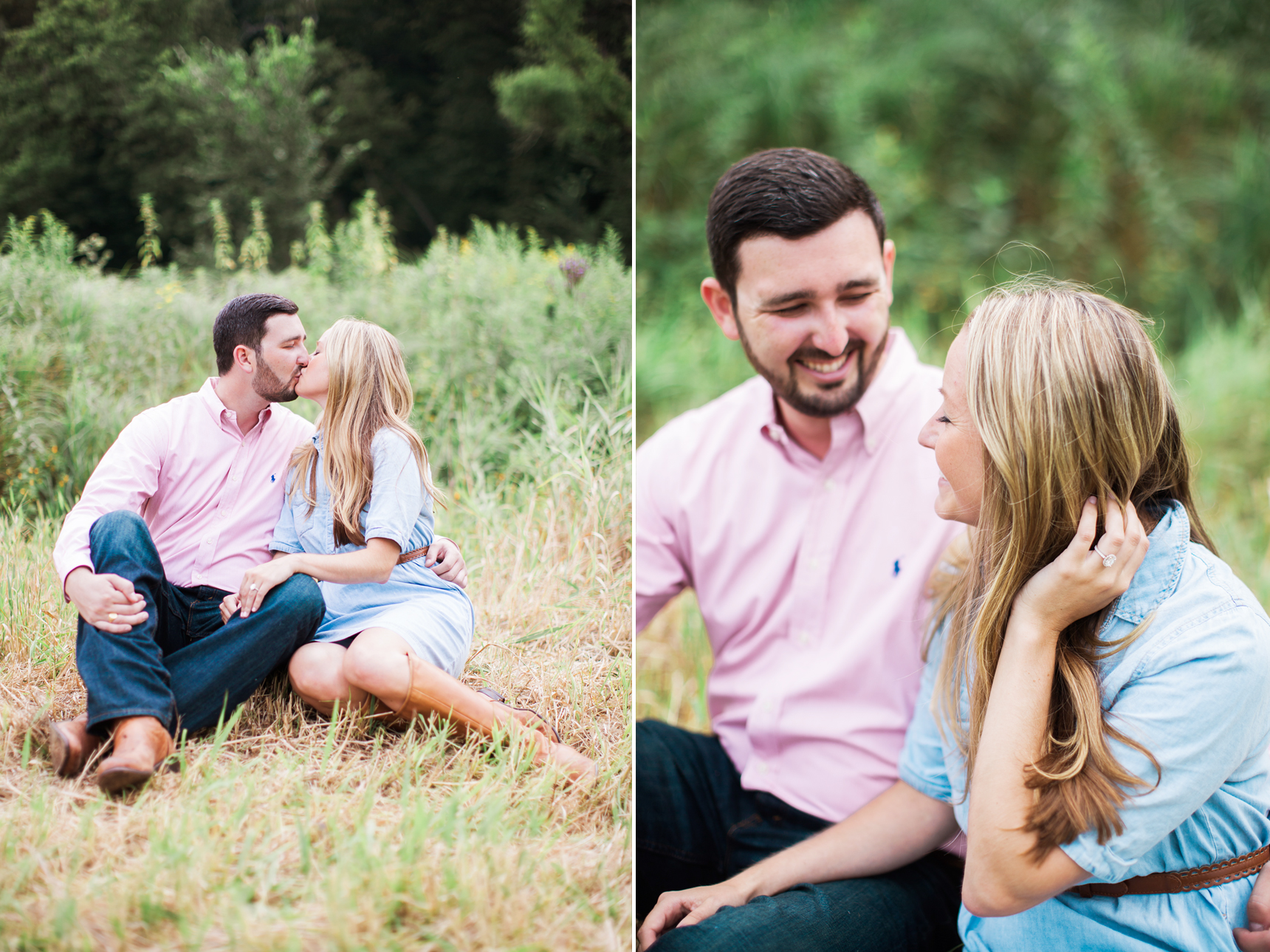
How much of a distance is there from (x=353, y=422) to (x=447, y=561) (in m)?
0.24

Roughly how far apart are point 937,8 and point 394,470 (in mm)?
5503

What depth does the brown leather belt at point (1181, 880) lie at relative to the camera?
124 centimetres

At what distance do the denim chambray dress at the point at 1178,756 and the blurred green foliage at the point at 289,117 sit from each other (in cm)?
109

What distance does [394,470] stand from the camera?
49.6 inches

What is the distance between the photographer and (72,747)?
3.64 feet

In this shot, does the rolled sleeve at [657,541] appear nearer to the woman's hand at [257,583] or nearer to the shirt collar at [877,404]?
the shirt collar at [877,404]

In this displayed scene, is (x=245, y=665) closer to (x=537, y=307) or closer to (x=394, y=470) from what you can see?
(x=394, y=470)

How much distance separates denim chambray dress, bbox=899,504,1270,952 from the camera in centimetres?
115

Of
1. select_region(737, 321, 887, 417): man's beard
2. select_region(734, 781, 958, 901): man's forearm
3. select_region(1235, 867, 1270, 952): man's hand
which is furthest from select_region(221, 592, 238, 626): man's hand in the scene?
select_region(1235, 867, 1270, 952): man's hand

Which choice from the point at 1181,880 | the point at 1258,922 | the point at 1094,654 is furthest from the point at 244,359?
the point at 1258,922

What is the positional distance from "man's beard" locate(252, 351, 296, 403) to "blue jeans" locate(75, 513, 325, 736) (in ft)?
0.76

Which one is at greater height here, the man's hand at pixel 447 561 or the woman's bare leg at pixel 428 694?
the man's hand at pixel 447 561

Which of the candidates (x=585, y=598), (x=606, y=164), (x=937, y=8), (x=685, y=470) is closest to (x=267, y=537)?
(x=585, y=598)

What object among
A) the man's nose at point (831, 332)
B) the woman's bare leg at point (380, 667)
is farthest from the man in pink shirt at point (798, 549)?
the woman's bare leg at point (380, 667)
